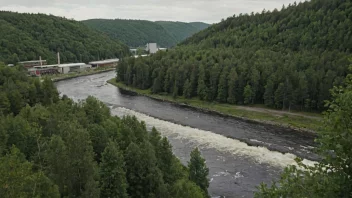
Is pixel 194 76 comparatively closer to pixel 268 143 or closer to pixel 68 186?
pixel 268 143

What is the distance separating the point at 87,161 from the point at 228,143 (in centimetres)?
3497

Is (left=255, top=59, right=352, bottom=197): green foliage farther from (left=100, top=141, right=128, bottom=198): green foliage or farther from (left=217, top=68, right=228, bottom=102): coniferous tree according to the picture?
(left=217, top=68, right=228, bottom=102): coniferous tree

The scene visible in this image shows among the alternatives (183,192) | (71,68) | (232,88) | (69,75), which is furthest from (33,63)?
(183,192)

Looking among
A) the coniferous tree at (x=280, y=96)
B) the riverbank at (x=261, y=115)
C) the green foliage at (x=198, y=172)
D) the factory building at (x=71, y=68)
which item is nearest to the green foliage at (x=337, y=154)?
the green foliage at (x=198, y=172)

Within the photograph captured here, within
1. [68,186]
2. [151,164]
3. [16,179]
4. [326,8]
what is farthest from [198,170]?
[326,8]

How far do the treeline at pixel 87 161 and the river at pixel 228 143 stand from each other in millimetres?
7187

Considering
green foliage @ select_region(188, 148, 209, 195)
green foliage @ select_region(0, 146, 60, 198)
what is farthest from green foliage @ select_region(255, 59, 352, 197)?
green foliage @ select_region(188, 148, 209, 195)

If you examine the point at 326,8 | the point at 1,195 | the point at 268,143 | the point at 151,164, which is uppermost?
the point at 326,8

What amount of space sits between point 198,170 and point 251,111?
46.8 m

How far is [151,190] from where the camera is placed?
3344 centimetres

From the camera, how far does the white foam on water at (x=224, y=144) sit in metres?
50.8

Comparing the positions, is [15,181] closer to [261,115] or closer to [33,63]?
[261,115]

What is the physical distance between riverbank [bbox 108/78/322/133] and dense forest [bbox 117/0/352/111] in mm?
2775

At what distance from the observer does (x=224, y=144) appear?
58.6 metres
